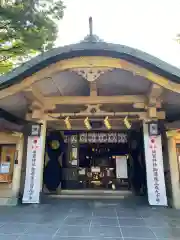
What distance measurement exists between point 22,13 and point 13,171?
6.11 metres

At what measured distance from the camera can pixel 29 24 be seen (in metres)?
8.77

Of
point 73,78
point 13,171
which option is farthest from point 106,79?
point 13,171

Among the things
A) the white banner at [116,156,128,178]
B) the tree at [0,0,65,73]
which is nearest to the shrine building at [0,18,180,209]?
the white banner at [116,156,128,178]

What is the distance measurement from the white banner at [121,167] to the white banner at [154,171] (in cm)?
331

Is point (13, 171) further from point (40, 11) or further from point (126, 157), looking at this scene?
point (40, 11)

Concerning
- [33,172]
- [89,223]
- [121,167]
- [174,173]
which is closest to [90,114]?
[33,172]

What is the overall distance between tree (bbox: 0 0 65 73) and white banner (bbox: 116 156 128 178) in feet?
19.5

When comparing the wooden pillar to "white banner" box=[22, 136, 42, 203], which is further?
"white banner" box=[22, 136, 42, 203]

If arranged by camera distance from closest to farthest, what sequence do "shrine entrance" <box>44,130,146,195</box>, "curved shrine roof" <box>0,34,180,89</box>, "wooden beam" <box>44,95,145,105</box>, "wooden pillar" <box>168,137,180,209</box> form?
"curved shrine roof" <box>0,34,180,89</box> < "wooden pillar" <box>168,137,180,209</box> < "wooden beam" <box>44,95,145,105</box> < "shrine entrance" <box>44,130,146,195</box>

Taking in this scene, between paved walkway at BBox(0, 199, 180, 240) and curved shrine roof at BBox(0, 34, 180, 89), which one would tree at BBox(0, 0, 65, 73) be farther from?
paved walkway at BBox(0, 199, 180, 240)

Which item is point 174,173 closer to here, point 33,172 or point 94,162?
point 33,172

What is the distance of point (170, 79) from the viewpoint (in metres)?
5.13

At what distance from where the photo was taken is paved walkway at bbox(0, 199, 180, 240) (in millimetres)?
3445

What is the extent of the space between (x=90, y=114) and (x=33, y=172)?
245 cm
